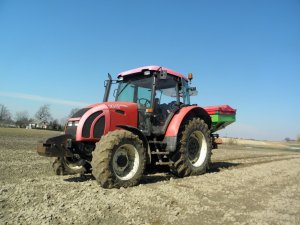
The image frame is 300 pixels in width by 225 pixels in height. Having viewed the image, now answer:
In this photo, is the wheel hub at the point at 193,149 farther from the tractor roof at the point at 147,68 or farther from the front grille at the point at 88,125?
the front grille at the point at 88,125

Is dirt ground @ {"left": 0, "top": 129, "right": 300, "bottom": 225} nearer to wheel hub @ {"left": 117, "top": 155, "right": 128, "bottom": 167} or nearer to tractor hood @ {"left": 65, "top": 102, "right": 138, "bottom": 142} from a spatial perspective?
wheel hub @ {"left": 117, "top": 155, "right": 128, "bottom": 167}

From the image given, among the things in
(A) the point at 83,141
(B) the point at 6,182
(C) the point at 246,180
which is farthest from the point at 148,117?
(B) the point at 6,182

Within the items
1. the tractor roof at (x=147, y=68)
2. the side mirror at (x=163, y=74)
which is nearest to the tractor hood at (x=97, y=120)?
the side mirror at (x=163, y=74)

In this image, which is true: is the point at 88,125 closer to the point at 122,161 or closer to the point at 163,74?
the point at 122,161

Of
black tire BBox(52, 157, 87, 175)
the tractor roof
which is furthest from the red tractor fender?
black tire BBox(52, 157, 87, 175)

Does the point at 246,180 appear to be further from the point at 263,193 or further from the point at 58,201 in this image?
the point at 58,201

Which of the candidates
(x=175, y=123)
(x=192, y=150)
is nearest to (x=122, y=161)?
(x=175, y=123)

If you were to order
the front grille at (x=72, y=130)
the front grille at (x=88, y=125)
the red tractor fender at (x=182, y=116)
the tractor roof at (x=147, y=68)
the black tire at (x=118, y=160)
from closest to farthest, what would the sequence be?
the black tire at (x=118, y=160), the front grille at (x=88, y=125), the front grille at (x=72, y=130), the red tractor fender at (x=182, y=116), the tractor roof at (x=147, y=68)

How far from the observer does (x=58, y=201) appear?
514 cm

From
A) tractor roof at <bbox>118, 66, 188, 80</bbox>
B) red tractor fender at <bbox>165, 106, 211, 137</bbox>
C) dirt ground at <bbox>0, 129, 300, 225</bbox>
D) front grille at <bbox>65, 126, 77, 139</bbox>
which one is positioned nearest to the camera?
dirt ground at <bbox>0, 129, 300, 225</bbox>

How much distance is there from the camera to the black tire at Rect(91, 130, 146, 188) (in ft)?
20.7

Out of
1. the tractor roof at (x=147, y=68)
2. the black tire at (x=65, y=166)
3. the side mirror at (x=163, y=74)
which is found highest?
the tractor roof at (x=147, y=68)

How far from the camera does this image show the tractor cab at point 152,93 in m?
8.15

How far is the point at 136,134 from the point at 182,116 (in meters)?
1.54
